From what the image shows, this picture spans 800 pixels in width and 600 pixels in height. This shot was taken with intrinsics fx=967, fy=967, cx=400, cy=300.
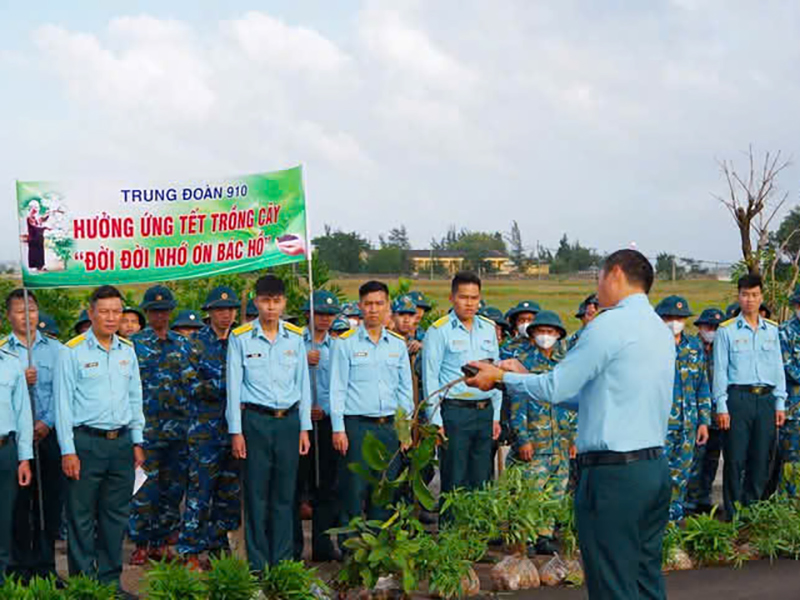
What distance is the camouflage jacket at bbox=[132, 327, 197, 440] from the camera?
6992 mm

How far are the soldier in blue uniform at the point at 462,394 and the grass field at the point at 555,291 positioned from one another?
47.6 ft

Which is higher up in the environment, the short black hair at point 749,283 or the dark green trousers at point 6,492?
the short black hair at point 749,283

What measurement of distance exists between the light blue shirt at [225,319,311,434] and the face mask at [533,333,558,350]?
73.3 inches

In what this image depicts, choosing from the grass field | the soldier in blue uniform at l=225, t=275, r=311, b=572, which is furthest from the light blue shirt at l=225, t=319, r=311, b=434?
the grass field

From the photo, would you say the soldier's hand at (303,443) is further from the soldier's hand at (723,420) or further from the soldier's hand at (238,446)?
the soldier's hand at (723,420)

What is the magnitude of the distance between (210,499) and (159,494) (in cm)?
69

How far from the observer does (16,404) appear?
553 centimetres

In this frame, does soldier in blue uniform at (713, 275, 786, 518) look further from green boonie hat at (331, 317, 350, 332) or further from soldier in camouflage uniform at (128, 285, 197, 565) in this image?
soldier in camouflage uniform at (128, 285, 197, 565)

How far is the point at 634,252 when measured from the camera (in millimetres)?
4289

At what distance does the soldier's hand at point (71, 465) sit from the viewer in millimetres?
5434

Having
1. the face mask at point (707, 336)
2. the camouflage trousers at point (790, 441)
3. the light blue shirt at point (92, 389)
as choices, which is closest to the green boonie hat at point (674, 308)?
the face mask at point (707, 336)

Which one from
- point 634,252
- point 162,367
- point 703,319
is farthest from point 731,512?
point 162,367

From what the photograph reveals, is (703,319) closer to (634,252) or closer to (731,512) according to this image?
(731,512)

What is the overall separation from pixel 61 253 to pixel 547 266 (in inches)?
831
